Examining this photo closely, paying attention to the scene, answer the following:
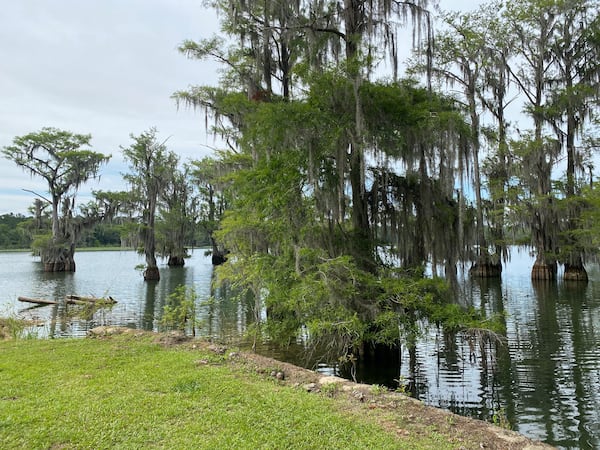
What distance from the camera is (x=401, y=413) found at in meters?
4.22

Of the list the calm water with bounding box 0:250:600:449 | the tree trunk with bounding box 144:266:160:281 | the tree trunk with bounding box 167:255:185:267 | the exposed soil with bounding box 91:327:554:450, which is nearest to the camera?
the exposed soil with bounding box 91:327:554:450

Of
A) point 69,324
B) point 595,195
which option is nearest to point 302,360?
point 69,324

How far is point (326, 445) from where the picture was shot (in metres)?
3.44

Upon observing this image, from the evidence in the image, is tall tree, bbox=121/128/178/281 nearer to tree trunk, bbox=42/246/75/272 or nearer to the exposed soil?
tree trunk, bbox=42/246/75/272

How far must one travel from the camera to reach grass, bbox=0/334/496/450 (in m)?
3.47

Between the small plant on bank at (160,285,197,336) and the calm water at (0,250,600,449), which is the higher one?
the small plant on bank at (160,285,197,336)

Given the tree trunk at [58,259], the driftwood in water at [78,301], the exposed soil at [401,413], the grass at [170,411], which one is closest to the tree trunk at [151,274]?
the driftwood in water at [78,301]

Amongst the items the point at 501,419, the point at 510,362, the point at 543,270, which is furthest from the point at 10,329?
the point at 543,270

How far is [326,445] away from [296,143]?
6007mm

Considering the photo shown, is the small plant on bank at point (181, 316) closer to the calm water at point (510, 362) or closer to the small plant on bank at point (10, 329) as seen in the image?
the calm water at point (510, 362)

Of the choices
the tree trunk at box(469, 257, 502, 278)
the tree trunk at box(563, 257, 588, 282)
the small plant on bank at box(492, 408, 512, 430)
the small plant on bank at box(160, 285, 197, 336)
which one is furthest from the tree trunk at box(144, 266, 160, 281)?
the small plant on bank at box(492, 408, 512, 430)

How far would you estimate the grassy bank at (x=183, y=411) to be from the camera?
3486mm

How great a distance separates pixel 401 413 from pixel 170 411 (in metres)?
2.24

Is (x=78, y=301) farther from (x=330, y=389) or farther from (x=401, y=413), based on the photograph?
(x=401, y=413)
